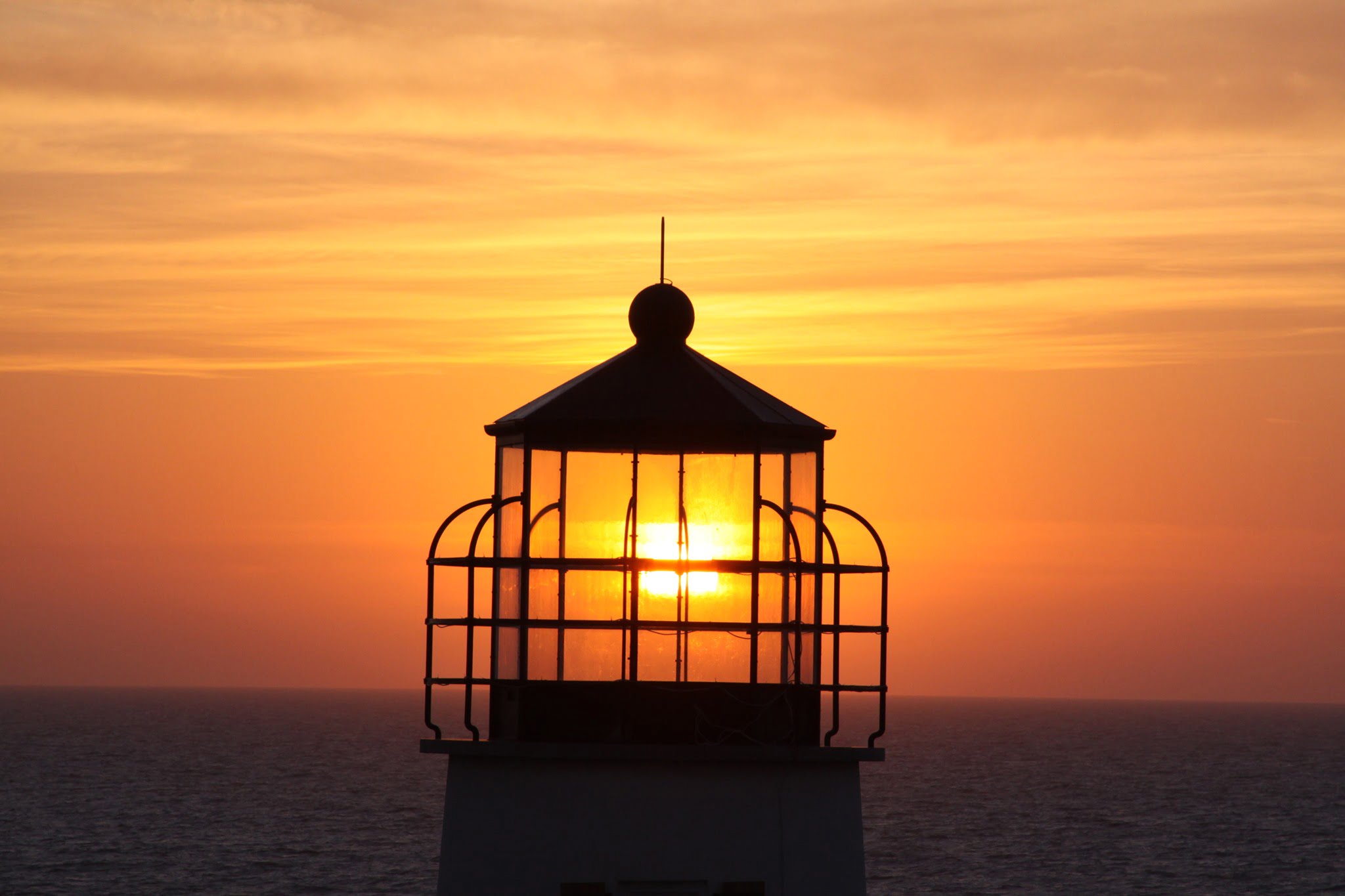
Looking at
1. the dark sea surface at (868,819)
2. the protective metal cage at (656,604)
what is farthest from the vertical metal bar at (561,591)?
the dark sea surface at (868,819)

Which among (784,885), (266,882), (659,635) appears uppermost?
(659,635)

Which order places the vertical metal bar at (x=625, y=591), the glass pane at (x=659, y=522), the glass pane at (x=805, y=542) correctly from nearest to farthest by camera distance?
the vertical metal bar at (x=625, y=591), the glass pane at (x=659, y=522), the glass pane at (x=805, y=542)

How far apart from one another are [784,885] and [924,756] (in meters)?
129

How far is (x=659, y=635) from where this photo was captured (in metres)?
9.92

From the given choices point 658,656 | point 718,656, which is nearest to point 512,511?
point 658,656

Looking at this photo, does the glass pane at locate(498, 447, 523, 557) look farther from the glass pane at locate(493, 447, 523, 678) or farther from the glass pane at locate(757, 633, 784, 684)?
the glass pane at locate(757, 633, 784, 684)

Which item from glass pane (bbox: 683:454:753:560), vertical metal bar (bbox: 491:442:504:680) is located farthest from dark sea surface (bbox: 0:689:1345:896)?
glass pane (bbox: 683:454:753:560)

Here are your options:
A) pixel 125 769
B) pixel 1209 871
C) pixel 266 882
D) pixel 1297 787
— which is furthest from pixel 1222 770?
pixel 266 882

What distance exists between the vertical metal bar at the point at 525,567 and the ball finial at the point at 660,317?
3.07 feet

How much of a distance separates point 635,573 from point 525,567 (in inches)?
25.4

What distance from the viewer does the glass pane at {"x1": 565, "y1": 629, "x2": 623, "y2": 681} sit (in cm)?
985

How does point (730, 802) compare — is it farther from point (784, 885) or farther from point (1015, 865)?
point (1015, 865)

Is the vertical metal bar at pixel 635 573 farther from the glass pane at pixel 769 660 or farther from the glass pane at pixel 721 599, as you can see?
the glass pane at pixel 769 660

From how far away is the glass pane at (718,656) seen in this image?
9.91 m
